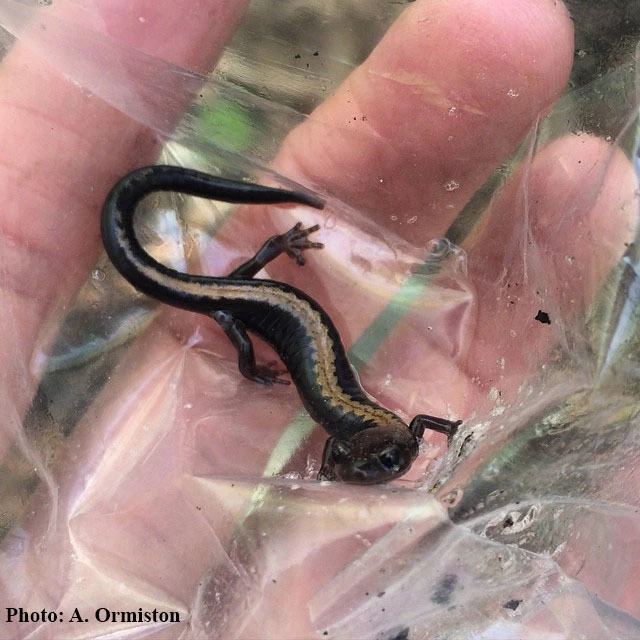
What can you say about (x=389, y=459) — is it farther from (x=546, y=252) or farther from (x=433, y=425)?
(x=546, y=252)

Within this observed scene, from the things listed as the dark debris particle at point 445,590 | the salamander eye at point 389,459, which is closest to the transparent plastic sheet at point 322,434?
the dark debris particle at point 445,590

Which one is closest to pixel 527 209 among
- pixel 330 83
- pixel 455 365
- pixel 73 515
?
pixel 455 365

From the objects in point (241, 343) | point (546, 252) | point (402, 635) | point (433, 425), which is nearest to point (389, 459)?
point (433, 425)

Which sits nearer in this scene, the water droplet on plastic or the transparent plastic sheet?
the transparent plastic sheet

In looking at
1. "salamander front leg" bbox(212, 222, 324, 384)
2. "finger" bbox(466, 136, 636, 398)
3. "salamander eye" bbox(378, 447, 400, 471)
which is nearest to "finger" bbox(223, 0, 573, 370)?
"salamander front leg" bbox(212, 222, 324, 384)

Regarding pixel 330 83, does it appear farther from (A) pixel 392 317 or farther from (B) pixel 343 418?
(B) pixel 343 418

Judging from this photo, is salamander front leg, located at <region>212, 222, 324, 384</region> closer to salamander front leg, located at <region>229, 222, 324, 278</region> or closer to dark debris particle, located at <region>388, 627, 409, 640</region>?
salamander front leg, located at <region>229, 222, 324, 278</region>
